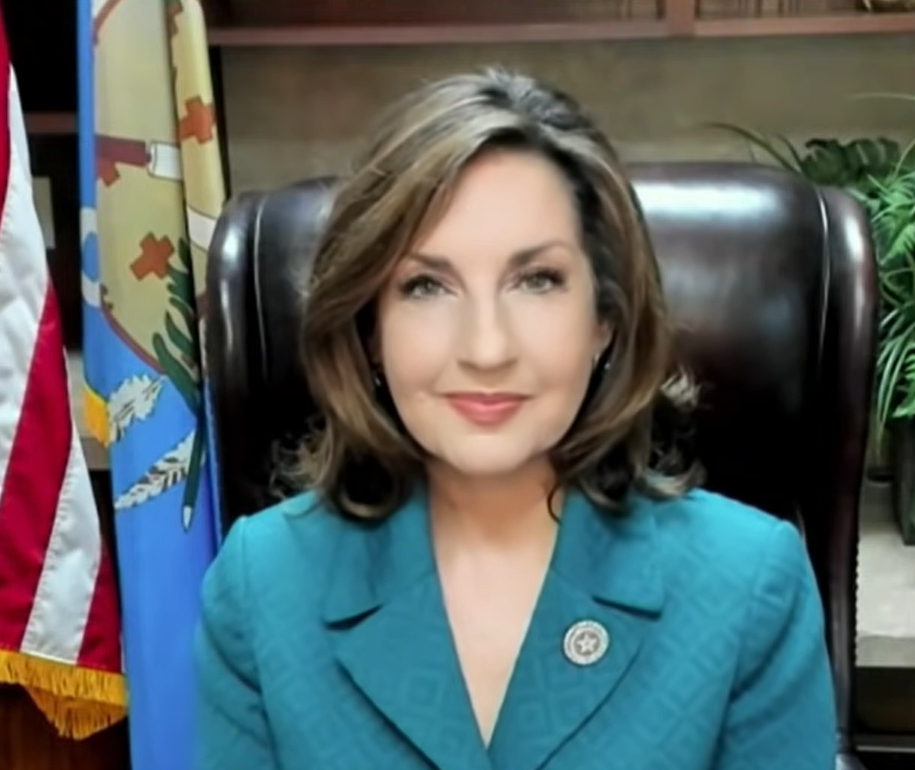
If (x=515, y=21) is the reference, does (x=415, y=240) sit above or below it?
below

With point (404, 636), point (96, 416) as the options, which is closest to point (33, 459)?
point (96, 416)

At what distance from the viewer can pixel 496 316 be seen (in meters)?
1.03

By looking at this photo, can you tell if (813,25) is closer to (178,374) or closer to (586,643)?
(178,374)

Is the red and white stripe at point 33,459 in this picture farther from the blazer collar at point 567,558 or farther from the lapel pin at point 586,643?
the lapel pin at point 586,643

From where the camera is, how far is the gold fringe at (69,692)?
1885mm

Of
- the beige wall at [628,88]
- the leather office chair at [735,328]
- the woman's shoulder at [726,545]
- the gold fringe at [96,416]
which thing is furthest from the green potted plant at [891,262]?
the gold fringe at [96,416]

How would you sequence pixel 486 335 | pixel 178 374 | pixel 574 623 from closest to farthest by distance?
pixel 486 335 < pixel 574 623 < pixel 178 374

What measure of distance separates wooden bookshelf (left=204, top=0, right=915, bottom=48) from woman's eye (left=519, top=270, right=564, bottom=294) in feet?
3.16

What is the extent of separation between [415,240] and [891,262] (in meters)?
0.93

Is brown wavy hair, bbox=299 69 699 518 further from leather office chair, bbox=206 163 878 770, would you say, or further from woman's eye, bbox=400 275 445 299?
leather office chair, bbox=206 163 878 770

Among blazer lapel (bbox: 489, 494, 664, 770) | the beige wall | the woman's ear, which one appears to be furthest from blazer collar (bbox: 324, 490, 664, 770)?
the beige wall

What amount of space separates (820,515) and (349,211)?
25.3 inches

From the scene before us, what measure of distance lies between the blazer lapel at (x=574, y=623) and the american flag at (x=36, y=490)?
93cm

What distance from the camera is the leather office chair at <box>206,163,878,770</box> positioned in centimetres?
141
